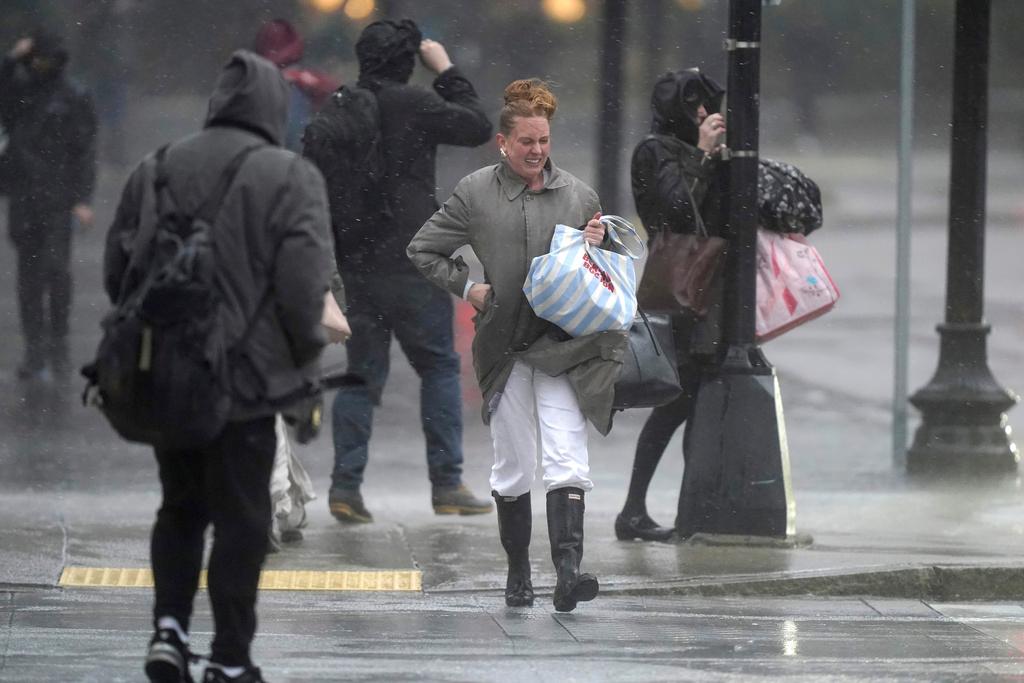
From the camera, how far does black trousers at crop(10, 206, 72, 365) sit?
11.3m

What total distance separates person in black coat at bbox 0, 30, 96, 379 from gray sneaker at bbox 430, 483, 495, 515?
301cm

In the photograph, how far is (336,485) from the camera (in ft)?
29.8

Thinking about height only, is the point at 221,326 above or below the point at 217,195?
below

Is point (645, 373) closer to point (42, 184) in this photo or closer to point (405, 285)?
point (405, 285)

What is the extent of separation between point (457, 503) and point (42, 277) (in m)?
3.32

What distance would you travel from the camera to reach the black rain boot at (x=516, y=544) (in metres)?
7.30

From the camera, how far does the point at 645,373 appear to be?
7.58 meters

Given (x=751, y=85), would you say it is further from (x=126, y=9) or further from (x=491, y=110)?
(x=126, y=9)

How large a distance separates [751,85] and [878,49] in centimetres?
495

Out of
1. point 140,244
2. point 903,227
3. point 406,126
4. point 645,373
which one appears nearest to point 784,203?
point 645,373

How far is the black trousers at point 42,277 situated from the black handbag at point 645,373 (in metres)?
4.58

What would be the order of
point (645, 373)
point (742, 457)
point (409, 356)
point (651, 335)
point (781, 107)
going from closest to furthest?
point (645, 373), point (651, 335), point (742, 457), point (409, 356), point (781, 107)

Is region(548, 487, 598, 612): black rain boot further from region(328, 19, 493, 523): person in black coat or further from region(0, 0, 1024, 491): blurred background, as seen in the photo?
region(0, 0, 1024, 491): blurred background

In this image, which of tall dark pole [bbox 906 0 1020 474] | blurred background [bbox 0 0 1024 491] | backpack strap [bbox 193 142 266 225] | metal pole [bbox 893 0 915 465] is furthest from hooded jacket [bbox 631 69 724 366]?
backpack strap [bbox 193 142 266 225]
